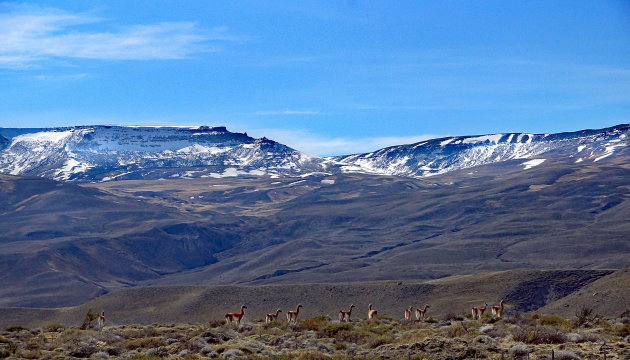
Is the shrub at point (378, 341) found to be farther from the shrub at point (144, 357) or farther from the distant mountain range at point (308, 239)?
the distant mountain range at point (308, 239)

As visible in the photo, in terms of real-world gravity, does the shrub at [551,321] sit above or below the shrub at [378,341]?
below

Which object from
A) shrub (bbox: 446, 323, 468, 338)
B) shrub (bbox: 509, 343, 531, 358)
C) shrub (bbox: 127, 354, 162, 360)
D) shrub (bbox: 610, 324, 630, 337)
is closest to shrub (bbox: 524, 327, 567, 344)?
shrub (bbox: 509, 343, 531, 358)

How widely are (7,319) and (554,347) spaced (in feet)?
191

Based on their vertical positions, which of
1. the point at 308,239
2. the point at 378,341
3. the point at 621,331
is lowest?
the point at 308,239

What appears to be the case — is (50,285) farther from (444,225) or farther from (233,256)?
(444,225)

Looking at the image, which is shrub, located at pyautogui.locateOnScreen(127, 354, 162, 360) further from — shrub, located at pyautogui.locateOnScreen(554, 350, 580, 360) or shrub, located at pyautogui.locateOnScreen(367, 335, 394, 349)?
shrub, located at pyautogui.locateOnScreen(554, 350, 580, 360)

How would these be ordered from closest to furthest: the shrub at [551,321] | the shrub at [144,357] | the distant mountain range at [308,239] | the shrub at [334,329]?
the shrub at [144,357]
the shrub at [334,329]
the shrub at [551,321]
the distant mountain range at [308,239]

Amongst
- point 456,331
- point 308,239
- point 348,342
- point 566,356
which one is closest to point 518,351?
point 566,356

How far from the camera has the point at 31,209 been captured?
182875 millimetres

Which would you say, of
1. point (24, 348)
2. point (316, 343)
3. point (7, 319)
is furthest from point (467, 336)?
point (7, 319)

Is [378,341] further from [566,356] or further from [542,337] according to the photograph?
[566,356]

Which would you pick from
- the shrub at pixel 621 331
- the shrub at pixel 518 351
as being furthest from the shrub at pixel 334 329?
the shrub at pixel 621 331

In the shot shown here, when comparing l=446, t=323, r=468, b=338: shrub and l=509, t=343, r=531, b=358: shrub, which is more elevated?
l=509, t=343, r=531, b=358: shrub

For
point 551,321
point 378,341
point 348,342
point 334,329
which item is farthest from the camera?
point 551,321
